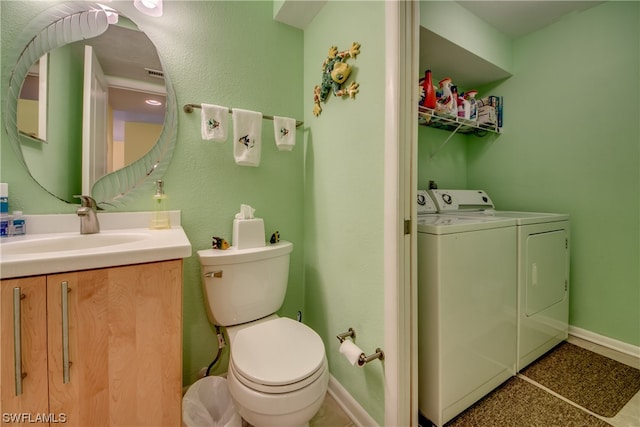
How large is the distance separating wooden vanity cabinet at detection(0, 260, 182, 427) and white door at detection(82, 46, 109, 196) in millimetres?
700

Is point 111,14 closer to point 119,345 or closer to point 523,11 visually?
point 119,345

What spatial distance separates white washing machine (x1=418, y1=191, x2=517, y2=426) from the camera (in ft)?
3.87

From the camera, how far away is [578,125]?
1.94 metres

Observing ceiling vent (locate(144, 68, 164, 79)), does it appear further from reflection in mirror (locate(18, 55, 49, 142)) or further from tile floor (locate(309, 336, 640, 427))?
tile floor (locate(309, 336, 640, 427))

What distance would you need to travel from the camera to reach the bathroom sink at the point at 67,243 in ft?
3.15

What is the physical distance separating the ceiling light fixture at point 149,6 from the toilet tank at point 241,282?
121 cm

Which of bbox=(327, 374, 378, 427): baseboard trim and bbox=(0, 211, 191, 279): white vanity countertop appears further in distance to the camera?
bbox=(327, 374, 378, 427): baseboard trim

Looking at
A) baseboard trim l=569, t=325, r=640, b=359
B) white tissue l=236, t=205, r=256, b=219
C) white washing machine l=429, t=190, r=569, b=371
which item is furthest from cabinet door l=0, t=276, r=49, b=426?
baseboard trim l=569, t=325, r=640, b=359

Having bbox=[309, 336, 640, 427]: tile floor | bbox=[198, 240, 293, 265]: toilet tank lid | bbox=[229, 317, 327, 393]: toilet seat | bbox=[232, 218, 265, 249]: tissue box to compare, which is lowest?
bbox=[309, 336, 640, 427]: tile floor

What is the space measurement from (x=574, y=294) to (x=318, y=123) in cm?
229

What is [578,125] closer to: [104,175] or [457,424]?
[457,424]

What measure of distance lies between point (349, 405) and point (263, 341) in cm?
60

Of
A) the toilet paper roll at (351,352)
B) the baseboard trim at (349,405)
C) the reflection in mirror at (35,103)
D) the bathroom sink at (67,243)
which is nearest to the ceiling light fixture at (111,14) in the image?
the reflection in mirror at (35,103)

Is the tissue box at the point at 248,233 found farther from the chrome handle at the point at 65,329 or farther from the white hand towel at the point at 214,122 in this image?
the chrome handle at the point at 65,329
